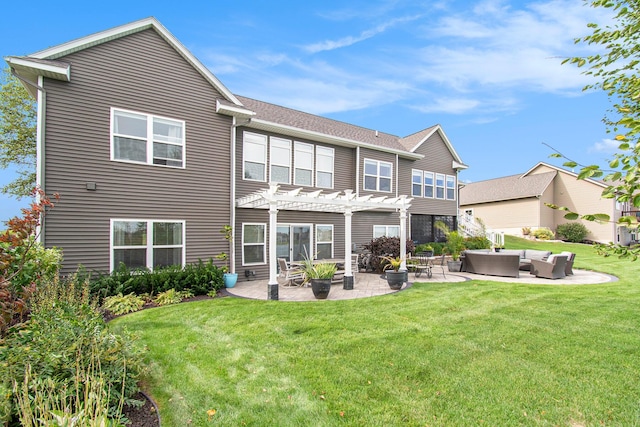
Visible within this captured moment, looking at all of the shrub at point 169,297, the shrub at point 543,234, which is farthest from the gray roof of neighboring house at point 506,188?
the shrub at point 169,297

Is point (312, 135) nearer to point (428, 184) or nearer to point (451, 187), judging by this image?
point (428, 184)

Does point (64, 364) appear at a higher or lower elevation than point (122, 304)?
higher

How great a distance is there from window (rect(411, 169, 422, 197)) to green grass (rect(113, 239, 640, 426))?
396 inches

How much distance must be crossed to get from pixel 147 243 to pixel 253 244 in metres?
3.54

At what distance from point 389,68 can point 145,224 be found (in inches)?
380

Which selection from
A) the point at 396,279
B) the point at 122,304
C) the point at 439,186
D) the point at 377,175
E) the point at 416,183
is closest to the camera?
the point at 122,304

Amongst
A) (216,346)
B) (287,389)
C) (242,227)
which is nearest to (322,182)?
(242,227)

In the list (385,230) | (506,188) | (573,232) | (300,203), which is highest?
(506,188)

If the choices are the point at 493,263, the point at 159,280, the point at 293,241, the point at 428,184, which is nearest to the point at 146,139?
the point at 159,280

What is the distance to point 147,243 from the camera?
30.1ft

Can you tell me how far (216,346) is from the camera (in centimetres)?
498

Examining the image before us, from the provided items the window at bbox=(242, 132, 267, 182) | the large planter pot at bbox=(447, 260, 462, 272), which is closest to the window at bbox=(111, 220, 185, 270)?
the window at bbox=(242, 132, 267, 182)

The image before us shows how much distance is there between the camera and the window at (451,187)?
18.6 m

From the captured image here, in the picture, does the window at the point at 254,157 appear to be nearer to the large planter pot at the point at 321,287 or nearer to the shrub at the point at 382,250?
the large planter pot at the point at 321,287
